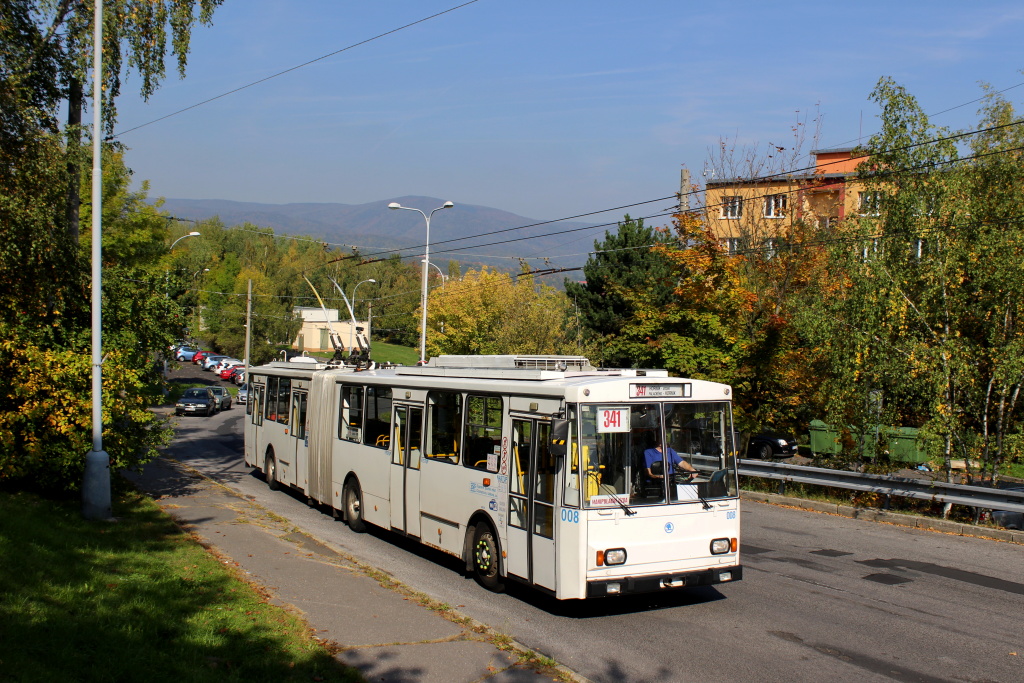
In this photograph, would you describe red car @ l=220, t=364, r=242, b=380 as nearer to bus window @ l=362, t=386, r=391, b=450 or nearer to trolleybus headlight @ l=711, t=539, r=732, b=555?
bus window @ l=362, t=386, r=391, b=450

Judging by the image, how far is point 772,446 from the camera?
3047 cm

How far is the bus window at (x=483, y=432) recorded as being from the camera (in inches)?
399

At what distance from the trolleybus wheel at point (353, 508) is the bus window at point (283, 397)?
164 inches

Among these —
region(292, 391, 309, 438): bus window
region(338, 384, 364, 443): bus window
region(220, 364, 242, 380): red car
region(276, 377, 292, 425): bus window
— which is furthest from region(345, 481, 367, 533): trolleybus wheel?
region(220, 364, 242, 380): red car

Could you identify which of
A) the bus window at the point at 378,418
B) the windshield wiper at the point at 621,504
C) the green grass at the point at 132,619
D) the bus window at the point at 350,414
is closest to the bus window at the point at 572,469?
the windshield wiper at the point at 621,504

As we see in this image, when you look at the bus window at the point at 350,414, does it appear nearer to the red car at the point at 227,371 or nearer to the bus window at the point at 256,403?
the bus window at the point at 256,403

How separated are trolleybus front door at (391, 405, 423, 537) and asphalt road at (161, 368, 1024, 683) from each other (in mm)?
606

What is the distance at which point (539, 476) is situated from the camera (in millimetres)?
9219

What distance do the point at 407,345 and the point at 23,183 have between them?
96829 millimetres

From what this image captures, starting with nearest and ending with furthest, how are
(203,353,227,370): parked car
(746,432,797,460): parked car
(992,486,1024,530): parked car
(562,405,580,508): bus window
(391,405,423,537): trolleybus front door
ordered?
(562,405,580,508): bus window → (391,405,423,537): trolleybus front door → (992,486,1024,530): parked car → (746,432,797,460): parked car → (203,353,227,370): parked car

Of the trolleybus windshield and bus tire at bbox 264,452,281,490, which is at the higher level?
the trolleybus windshield

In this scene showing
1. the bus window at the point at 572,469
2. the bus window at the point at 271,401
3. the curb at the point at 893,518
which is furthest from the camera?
the bus window at the point at 271,401

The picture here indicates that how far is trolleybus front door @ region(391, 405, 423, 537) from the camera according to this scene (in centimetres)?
1212

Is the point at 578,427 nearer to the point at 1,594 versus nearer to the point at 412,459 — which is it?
the point at 412,459
